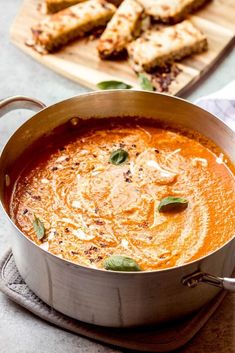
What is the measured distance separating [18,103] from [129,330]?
979 millimetres

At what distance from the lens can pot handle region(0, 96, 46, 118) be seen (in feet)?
8.35

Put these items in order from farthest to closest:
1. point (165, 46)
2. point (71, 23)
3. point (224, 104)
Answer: point (71, 23)
point (165, 46)
point (224, 104)

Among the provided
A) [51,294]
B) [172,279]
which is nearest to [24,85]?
[51,294]

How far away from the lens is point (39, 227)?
7.43 feet

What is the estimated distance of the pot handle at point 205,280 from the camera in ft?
6.57

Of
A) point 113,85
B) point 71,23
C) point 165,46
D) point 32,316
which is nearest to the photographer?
point 32,316

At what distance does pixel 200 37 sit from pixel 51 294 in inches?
74.5

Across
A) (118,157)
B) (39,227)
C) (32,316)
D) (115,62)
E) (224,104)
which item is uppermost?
(224,104)

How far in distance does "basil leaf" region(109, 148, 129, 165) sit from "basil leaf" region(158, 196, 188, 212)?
30 cm

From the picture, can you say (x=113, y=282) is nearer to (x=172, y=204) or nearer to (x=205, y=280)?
(x=205, y=280)

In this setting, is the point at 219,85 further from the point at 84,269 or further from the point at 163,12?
the point at 84,269

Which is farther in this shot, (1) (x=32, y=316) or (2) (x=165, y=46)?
(2) (x=165, y=46)

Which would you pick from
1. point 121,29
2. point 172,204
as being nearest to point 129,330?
point 172,204

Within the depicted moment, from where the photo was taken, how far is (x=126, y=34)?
3590 mm
